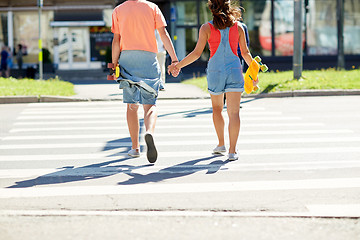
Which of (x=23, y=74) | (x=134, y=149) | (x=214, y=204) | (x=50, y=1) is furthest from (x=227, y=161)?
(x=50, y=1)

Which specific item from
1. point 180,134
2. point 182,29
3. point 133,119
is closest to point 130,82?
point 133,119

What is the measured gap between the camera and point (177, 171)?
262 inches

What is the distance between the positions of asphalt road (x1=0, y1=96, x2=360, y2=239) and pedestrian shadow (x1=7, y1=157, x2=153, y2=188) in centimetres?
1

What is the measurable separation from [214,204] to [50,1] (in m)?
26.7

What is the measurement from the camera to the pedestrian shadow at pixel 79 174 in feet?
20.2

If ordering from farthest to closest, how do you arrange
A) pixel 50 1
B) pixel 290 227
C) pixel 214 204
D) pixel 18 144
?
1. pixel 50 1
2. pixel 18 144
3. pixel 214 204
4. pixel 290 227

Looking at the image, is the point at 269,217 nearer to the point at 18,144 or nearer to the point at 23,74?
the point at 18,144

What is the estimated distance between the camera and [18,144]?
8742 millimetres

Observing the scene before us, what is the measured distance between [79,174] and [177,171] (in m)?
1.00

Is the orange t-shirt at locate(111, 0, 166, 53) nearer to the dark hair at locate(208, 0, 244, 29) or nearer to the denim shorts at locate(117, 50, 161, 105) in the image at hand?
the denim shorts at locate(117, 50, 161, 105)

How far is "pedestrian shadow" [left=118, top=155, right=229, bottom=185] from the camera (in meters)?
6.18

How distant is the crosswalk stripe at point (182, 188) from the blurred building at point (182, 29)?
2238cm

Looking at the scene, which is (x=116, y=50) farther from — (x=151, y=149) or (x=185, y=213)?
(x=185, y=213)

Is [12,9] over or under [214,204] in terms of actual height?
over
